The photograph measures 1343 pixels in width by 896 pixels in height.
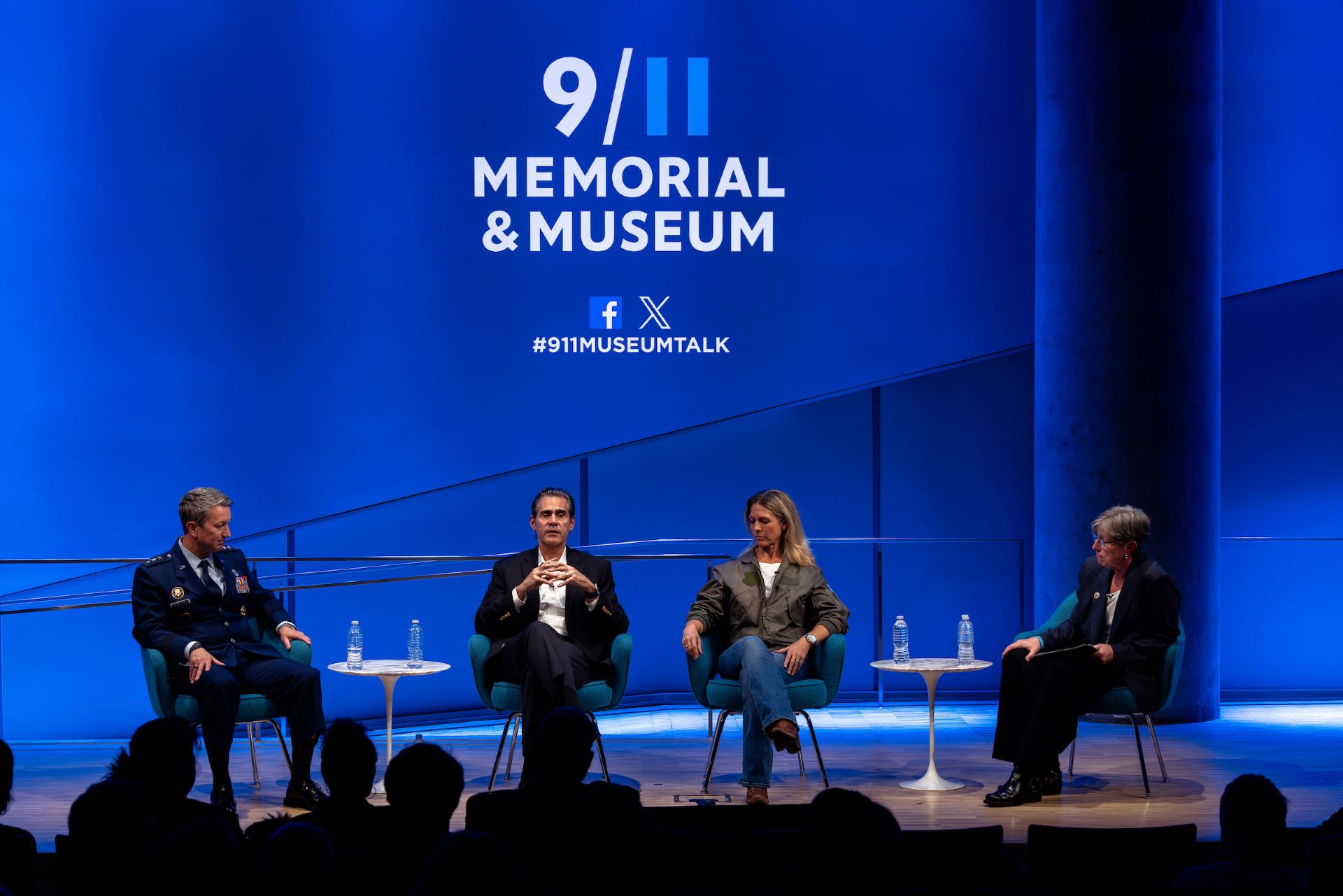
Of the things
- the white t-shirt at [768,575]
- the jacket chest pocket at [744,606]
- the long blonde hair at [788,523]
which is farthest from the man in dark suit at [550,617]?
the long blonde hair at [788,523]

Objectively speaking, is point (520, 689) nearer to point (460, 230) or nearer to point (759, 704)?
point (759, 704)

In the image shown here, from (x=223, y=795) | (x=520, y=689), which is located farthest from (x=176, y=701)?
(x=520, y=689)

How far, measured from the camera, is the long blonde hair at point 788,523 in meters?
5.65

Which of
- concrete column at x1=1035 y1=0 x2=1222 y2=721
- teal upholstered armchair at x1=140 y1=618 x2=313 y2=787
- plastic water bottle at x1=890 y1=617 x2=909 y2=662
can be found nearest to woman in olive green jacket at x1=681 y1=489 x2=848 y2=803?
plastic water bottle at x1=890 y1=617 x2=909 y2=662

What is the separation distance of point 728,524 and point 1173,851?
476 cm

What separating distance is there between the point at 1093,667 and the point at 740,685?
1299mm

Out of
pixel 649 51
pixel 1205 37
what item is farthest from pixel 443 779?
pixel 1205 37

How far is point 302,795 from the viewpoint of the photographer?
16.8 ft

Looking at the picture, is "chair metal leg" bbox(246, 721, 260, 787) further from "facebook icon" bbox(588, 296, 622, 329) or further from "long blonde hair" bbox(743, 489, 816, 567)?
"facebook icon" bbox(588, 296, 622, 329)

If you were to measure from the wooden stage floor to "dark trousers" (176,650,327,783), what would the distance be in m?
0.27

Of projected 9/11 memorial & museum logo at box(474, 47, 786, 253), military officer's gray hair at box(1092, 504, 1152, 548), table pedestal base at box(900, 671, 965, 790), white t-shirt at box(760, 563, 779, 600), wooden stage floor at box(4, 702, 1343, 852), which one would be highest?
projected 9/11 memorial & museum logo at box(474, 47, 786, 253)

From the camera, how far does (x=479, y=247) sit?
23.2 ft

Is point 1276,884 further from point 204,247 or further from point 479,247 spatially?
point 204,247

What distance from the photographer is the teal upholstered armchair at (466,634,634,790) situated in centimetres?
535
